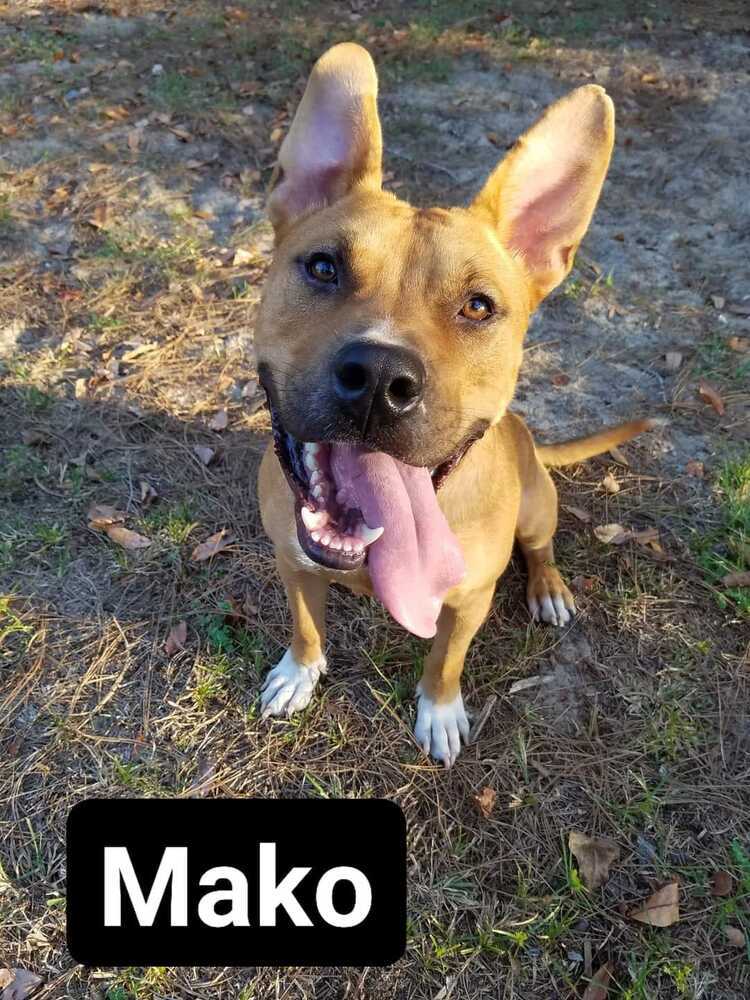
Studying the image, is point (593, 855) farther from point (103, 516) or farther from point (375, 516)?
point (103, 516)

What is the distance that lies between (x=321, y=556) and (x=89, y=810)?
1.64 meters

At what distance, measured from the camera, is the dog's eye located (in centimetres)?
220

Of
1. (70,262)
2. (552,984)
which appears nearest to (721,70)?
(70,262)

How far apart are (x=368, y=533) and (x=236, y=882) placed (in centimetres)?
157

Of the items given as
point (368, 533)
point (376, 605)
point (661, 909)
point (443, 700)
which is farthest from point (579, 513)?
point (368, 533)

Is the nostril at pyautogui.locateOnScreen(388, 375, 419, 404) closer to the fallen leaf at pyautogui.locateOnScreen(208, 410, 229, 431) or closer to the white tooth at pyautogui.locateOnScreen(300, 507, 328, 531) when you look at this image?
the white tooth at pyautogui.locateOnScreen(300, 507, 328, 531)

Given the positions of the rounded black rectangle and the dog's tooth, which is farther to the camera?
the rounded black rectangle

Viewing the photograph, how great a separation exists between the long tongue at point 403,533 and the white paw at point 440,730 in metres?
0.88

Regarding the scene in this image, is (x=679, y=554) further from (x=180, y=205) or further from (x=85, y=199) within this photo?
(x=85, y=199)

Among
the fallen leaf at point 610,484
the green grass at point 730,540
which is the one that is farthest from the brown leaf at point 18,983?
the fallen leaf at point 610,484

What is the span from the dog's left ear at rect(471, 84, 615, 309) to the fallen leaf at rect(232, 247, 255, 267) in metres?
3.33

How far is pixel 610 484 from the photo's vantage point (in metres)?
4.09

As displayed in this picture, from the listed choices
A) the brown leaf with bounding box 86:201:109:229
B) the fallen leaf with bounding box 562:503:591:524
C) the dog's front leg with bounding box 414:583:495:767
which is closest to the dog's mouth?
the dog's front leg with bounding box 414:583:495:767

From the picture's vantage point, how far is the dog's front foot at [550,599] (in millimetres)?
3510
